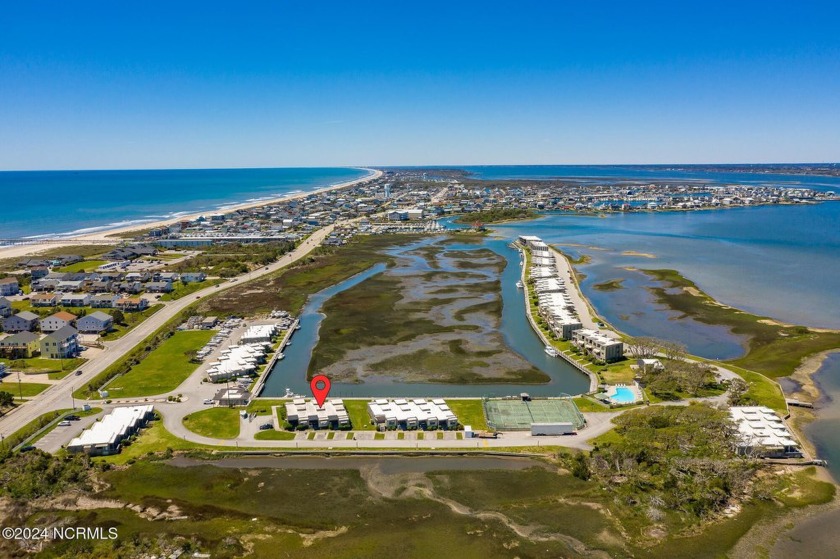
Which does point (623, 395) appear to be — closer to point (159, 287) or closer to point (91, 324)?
point (91, 324)

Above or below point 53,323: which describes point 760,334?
below

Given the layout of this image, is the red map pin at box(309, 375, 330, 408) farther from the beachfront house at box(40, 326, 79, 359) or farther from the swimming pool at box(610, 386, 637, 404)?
the beachfront house at box(40, 326, 79, 359)

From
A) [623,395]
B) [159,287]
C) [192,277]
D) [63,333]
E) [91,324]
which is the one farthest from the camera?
[192,277]

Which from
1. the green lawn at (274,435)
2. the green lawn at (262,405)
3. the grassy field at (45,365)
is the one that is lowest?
the green lawn at (274,435)

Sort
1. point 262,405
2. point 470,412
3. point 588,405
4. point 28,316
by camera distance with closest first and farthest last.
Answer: point 470,412 < point 588,405 < point 262,405 < point 28,316

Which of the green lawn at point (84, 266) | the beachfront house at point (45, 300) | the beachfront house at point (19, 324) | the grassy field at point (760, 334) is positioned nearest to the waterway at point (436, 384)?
the grassy field at point (760, 334)

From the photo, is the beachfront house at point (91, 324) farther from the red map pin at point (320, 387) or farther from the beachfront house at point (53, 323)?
the red map pin at point (320, 387)

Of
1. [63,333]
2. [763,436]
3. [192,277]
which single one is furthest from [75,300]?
[763,436]

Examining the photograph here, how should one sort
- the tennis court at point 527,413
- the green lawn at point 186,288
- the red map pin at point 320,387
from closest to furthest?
the tennis court at point 527,413 < the red map pin at point 320,387 < the green lawn at point 186,288
